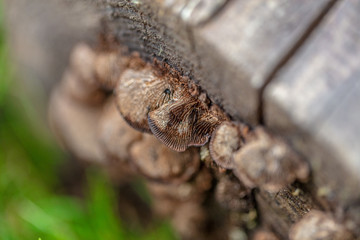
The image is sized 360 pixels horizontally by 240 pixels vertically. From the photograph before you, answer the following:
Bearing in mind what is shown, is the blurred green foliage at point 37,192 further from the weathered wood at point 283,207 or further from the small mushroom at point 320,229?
the small mushroom at point 320,229

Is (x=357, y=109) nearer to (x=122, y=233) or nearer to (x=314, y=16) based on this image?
(x=314, y=16)

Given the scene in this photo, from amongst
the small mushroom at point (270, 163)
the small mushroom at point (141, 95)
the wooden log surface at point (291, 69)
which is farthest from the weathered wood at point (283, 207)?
the small mushroom at point (141, 95)

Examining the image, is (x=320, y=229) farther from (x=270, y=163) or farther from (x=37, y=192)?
(x=37, y=192)

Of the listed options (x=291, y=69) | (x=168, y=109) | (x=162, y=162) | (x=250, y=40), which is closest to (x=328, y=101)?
(x=291, y=69)

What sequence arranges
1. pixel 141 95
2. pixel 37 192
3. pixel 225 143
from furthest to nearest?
pixel 37 192 → pixel 141 95 → pixel 225 143

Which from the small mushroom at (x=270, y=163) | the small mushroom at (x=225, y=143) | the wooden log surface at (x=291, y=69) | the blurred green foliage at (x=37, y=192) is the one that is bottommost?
the blurred green foliage at (x=37, y=192)

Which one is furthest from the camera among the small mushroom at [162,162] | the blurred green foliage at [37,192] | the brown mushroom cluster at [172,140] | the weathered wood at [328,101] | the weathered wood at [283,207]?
the blurred green foliage at [37,192]
